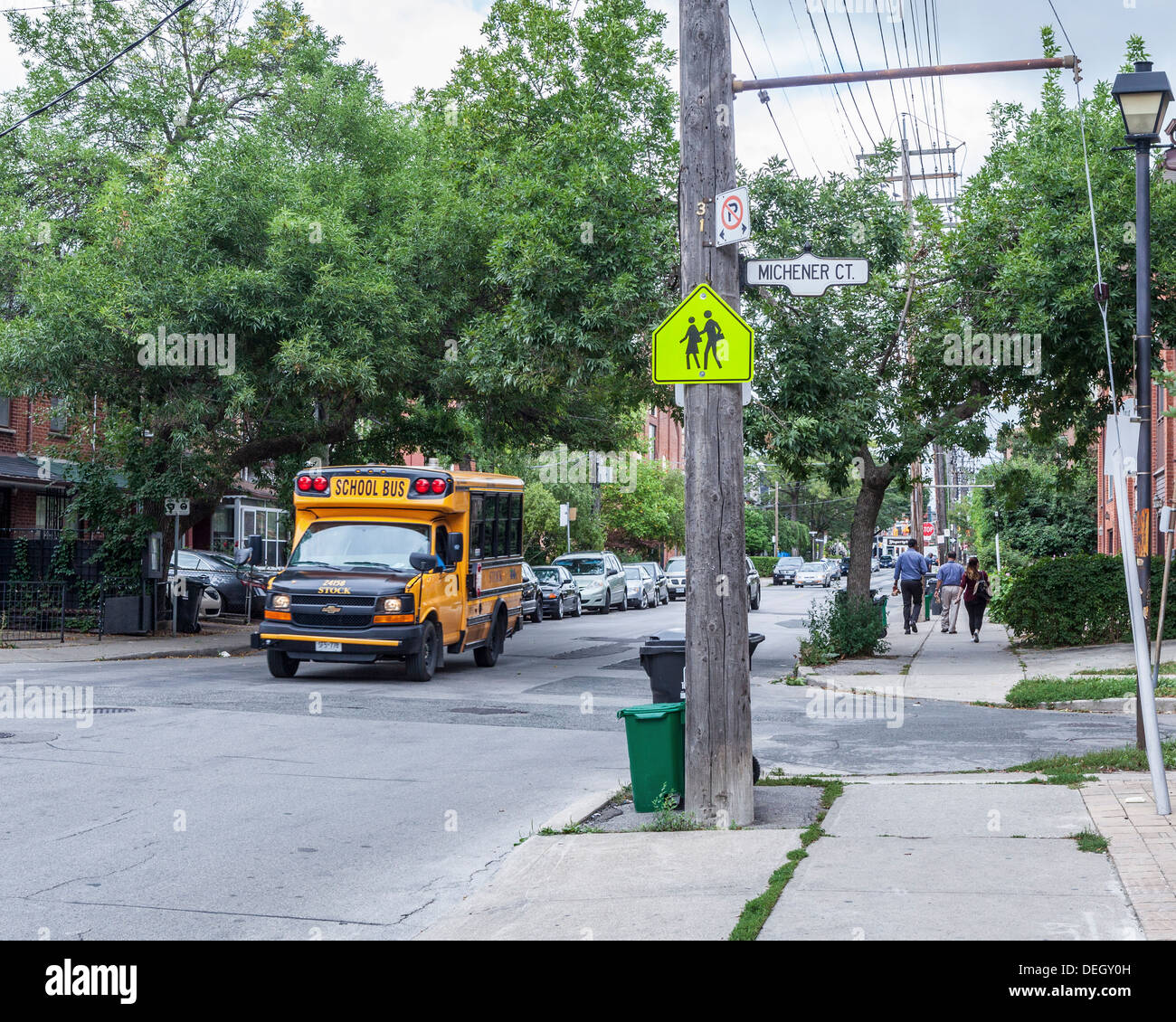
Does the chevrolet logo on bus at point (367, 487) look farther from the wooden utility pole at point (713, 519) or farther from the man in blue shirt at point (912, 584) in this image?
the man in blue shirt at point (912, 584)

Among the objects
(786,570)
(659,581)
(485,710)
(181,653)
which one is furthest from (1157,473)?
(786,570)

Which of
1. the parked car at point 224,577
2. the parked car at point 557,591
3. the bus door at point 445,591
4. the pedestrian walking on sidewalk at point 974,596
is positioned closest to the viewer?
the bus door at point 445,591

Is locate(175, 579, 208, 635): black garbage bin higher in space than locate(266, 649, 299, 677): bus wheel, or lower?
higher

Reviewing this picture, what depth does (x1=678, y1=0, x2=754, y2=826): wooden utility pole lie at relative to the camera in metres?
7.69

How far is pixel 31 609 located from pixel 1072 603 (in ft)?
62.0

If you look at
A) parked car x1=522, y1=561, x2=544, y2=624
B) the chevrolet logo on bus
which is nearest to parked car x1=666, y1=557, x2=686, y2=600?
parked car x1=522, y1=561, x2=544, y2=624

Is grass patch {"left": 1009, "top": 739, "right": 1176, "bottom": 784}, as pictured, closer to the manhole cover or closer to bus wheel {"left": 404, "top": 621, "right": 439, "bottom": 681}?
the manhole cover

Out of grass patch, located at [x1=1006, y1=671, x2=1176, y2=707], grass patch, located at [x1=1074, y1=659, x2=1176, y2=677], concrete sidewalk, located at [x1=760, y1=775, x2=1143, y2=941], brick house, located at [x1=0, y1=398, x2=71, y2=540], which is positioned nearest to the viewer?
concrete sidewalk, located at [x1=760, y1=775, x2=1143, y2=941]

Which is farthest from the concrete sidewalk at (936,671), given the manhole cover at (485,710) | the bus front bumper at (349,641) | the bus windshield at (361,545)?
the bus windshield at (361,545)

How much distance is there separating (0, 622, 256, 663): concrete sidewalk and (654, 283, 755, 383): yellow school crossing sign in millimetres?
14325

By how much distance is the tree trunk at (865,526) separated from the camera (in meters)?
20.5

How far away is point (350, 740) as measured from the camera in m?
11.6

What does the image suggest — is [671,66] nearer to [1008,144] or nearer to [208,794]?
[1008,144]

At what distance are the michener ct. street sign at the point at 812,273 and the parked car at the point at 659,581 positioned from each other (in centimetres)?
3791
